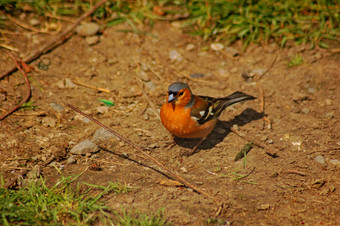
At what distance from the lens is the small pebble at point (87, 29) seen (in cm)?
688

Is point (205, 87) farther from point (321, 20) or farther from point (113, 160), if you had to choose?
point (321, 20)

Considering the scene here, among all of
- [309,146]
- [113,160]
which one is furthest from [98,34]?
[309,146]

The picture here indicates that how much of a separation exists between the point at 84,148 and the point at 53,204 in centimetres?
112

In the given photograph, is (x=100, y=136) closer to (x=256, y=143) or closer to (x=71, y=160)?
(x=71, y=160)

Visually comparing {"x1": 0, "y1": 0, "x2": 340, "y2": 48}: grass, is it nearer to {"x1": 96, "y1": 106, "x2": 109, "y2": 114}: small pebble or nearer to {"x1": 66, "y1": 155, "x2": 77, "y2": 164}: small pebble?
{"x1": 96, "y1": 106, "x2": 109, "y2": 114}: small pebble

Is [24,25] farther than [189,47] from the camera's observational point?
No

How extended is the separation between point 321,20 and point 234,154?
153 inches

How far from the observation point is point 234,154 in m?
5.10

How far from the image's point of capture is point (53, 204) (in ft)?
12.5

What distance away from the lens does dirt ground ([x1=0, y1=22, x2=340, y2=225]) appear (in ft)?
13.8

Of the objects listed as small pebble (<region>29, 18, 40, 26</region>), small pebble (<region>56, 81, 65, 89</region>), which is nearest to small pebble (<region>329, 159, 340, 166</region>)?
small pebble (<region>56, 81, 65, 89</region>)

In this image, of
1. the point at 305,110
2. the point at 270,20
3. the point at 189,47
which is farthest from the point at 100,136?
the point at 270,20

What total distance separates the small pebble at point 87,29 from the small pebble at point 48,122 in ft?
7.57

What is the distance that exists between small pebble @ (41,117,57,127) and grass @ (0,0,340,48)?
2862 millimetres
